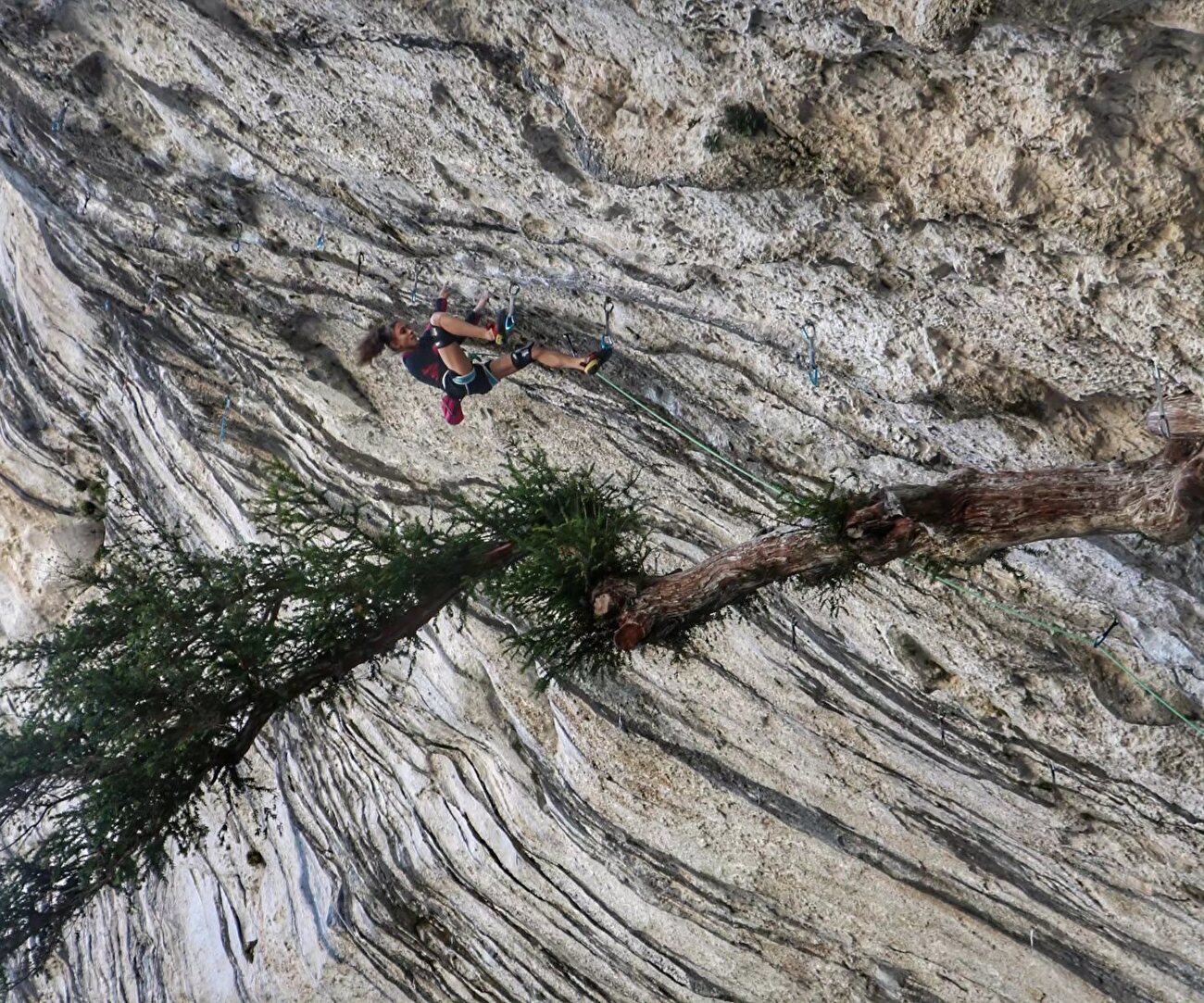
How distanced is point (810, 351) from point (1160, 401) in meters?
1.72

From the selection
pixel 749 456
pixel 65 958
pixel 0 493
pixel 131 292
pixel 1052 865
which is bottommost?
pixel 65 958

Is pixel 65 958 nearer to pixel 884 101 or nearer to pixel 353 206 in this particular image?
pixel 353 206

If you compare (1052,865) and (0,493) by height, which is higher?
(0,493)

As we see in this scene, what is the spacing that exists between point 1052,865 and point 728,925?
90.3 inches

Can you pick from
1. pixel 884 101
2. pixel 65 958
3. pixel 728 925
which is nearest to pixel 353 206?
pixel 884 101

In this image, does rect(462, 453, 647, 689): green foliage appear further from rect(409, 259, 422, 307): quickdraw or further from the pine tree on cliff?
rect(409, 259, 422, 307): quickdraw

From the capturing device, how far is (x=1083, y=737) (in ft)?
21.2

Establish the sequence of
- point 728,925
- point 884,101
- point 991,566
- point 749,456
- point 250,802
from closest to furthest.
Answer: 1. point 884,101
2. point 991,566
3. point 749,456
4. point 728,925
5. point 250,802

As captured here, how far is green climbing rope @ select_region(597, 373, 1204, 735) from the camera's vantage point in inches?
232

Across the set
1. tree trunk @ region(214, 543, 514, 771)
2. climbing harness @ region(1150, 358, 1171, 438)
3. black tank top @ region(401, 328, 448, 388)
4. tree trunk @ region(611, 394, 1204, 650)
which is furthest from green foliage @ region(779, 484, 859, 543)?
black tank top @ region(401, 328, 448, 388)

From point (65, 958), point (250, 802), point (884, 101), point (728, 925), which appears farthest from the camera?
point (65, 958)

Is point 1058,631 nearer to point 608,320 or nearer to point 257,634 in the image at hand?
point 608,320

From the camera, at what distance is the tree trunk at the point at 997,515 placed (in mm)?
4488

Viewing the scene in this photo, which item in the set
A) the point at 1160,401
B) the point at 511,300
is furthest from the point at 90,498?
the point at 1160,401
